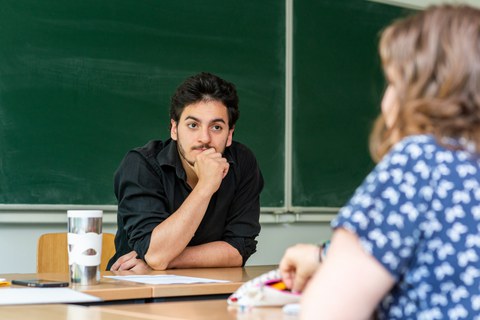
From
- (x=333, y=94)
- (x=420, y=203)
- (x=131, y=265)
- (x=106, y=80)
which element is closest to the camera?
(x=420, y=203)

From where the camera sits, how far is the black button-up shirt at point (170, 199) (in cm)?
271

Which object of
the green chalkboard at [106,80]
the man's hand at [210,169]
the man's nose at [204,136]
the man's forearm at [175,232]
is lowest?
the man's forearm at [175,232]

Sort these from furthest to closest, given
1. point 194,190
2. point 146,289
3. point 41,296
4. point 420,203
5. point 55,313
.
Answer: point 194,190 < point 146,289 < point 41,296 < point 55,313 < point 420,203

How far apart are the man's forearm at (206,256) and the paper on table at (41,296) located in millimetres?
869

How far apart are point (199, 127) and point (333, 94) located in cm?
203

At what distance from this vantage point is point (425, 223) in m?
0.89

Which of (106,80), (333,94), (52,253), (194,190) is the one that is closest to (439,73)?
(194,190)

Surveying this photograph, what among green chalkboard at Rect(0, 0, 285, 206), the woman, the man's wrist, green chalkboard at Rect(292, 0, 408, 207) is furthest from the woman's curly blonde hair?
green chalkboard at Rect(292, 0, 408, 207)

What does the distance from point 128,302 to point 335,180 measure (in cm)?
303

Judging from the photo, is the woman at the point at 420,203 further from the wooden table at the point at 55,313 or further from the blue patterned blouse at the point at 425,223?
the wooden table at the point at 55,313

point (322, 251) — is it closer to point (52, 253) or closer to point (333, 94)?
point (52, 253)

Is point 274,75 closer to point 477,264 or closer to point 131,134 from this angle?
point 131,134

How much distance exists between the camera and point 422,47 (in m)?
0.94

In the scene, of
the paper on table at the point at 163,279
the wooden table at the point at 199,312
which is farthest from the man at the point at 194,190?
the wooden table at the point at 199,312
